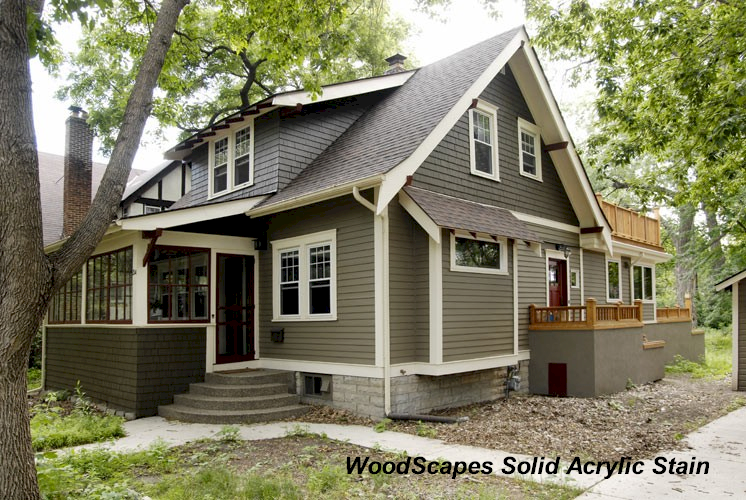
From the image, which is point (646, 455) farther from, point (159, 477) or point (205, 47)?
point (205, 47)

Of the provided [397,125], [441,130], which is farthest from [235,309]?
[441,130]

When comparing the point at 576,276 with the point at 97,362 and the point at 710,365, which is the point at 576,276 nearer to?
the point at 710,365

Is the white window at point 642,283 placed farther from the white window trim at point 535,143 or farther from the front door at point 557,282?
the white window trim at point 535,143

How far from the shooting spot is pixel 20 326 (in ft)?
14.5

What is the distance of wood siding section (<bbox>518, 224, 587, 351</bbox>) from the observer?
11930mm

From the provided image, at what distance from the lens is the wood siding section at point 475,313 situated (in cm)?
959

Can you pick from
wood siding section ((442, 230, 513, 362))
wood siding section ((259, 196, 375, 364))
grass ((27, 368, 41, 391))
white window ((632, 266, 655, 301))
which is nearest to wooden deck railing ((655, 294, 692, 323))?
white window ((632, 266, 655, 301))

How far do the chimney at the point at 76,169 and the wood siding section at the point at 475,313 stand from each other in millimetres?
12900

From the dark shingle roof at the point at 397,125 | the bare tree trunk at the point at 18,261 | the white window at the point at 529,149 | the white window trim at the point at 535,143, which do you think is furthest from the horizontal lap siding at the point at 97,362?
the white window at the point at 529,149

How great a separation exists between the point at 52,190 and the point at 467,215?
2014 centimetres

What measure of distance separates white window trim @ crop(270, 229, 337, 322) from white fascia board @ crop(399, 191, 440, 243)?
1.42m

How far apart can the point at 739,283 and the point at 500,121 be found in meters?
6.60

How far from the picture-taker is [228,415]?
29.7ft

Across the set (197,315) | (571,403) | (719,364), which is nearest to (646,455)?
(571,403)
